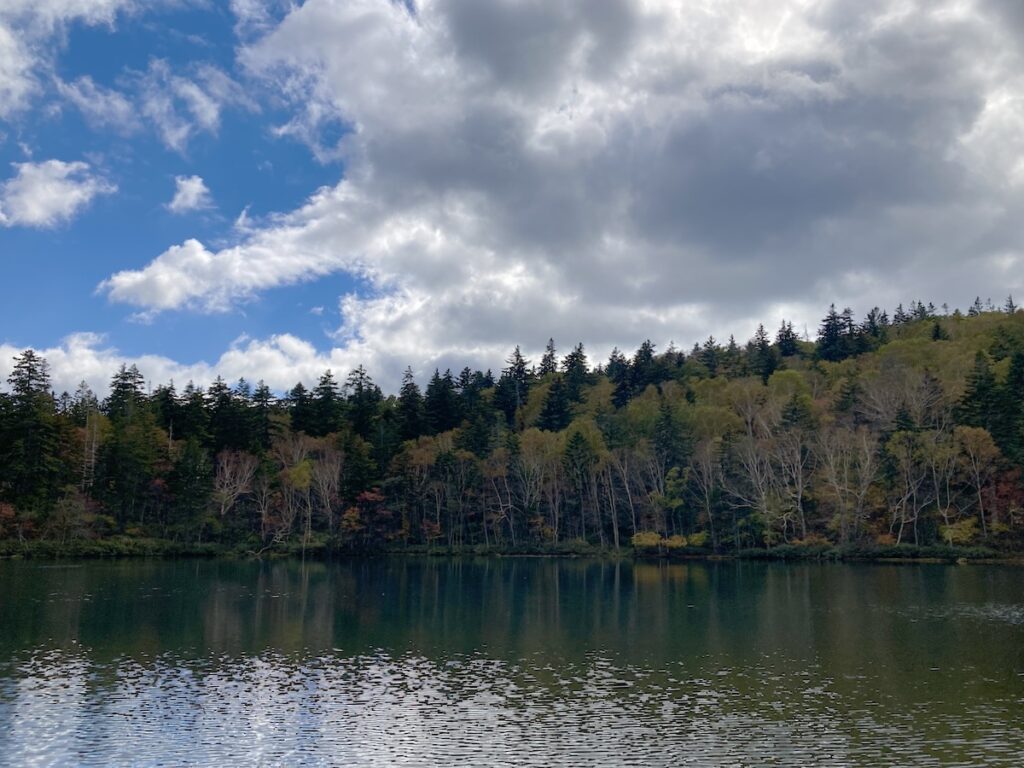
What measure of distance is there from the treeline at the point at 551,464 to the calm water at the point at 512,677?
29646 millimetres

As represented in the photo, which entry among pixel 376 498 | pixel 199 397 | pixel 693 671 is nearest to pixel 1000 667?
pixel 693 671

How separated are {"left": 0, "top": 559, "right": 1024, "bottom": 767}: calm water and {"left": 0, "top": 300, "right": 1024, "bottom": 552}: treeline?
29.6 m

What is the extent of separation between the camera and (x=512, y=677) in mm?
26484

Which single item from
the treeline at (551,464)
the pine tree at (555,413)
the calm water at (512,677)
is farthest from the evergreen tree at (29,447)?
the pine tree at (555,413)

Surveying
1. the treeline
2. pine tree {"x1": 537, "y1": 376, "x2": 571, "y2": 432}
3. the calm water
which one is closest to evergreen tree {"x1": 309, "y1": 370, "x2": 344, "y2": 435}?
the treeline

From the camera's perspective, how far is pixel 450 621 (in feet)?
131

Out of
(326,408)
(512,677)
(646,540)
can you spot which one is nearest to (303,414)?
(326,408)

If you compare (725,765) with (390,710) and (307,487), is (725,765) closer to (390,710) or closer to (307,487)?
(390,710)

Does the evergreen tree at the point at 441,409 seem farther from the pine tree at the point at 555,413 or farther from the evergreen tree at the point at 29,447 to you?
the evergreen tree at the point at 29,447

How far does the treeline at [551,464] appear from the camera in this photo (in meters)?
79.3

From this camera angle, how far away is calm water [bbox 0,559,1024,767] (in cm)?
1902

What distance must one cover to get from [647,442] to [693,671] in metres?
70.4

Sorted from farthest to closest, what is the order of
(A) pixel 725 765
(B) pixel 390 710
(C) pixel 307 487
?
(C) pixel 307 487, (B) pixel 390 710, (A) pixel 725 765

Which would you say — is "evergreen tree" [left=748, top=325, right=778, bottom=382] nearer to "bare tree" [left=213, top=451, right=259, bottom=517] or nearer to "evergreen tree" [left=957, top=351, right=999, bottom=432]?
"evergreen tree" [left=957, top=351, right=999, bottom=432]
